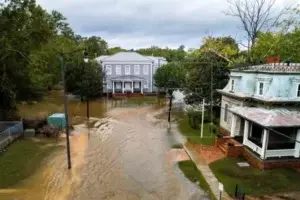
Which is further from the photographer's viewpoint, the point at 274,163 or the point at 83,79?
the point at 83,79

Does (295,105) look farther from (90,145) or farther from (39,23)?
(39,23)

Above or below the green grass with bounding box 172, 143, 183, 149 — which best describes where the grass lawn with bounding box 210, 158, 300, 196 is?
above

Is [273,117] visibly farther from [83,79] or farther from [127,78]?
[127,78]

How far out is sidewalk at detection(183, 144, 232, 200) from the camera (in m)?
14.1

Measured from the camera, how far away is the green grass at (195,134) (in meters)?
23.0

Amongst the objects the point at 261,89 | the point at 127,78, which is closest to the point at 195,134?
the point at 261,89

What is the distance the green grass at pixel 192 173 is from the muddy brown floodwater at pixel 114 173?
352 millimetres

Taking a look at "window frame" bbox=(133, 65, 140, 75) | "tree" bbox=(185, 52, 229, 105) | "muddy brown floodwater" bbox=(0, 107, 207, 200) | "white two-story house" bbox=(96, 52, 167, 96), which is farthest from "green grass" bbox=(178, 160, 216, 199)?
"window frame" bbox=(133, 65, 140, 75)

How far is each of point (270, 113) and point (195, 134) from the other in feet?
29.2

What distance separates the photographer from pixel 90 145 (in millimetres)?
22297

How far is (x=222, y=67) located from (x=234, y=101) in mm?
8332

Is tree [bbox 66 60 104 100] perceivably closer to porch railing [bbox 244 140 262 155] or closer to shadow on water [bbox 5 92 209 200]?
shadow on water [bbox 5 92 209 200]

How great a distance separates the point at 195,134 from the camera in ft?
84.1

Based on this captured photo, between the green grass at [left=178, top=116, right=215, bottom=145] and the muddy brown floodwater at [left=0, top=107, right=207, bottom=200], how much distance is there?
1759 mm
